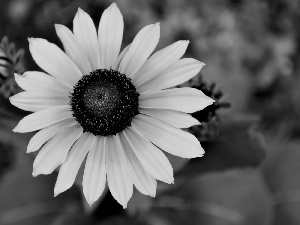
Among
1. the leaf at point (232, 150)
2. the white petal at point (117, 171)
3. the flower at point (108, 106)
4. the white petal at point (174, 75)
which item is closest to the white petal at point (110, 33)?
the flower at point (108, 106)

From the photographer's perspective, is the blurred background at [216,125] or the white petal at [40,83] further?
the blurred background at [216,125]

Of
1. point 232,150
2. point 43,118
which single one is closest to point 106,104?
point 43,118

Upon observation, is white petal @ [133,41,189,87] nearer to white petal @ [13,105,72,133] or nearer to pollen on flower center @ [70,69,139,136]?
pollen on flower center @ [70,69,139,136]

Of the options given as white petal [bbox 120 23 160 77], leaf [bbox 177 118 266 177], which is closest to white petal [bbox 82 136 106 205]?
white petal [bbox 120 23 160 77]

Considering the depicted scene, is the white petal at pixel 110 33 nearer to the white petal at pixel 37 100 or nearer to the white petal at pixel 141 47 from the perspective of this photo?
the white petal at pixel 141 47

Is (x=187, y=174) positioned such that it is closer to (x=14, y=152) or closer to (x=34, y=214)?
(x=34, y=214)

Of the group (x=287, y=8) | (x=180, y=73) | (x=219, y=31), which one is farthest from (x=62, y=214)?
(x=287, y=8)
